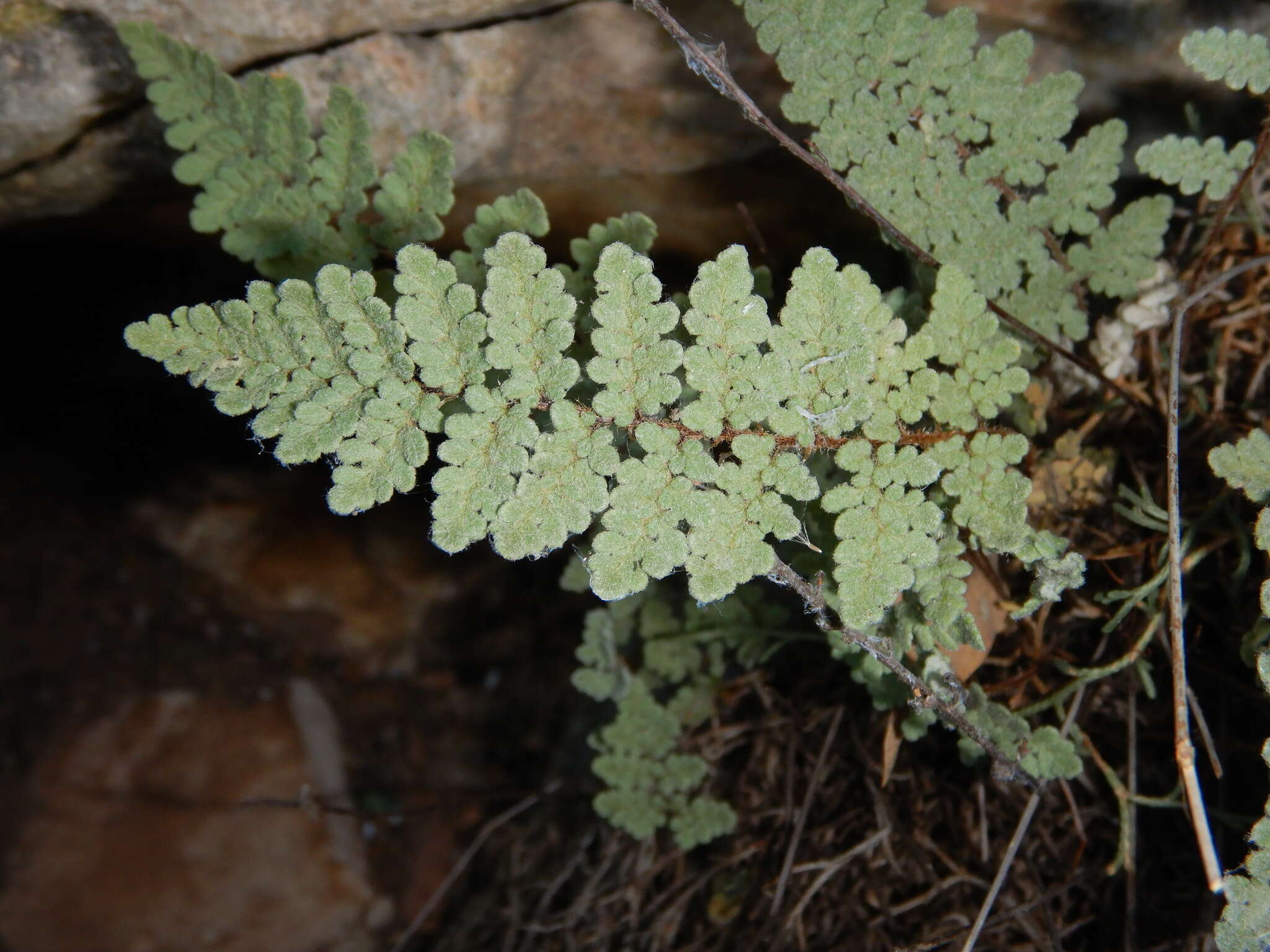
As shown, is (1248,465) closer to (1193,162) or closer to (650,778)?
(1193,162)

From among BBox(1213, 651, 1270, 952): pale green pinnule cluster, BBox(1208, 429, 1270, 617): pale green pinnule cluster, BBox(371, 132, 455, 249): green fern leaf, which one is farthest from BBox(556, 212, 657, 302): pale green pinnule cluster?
BBox(1213, 651, 1270, 952): pale green pinnule cluster

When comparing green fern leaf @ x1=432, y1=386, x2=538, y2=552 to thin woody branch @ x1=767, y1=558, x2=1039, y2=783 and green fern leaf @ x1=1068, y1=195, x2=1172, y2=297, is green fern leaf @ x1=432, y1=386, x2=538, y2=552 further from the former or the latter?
green fern leaf @ x1=1068, y1=195, x2=1172, y2=297

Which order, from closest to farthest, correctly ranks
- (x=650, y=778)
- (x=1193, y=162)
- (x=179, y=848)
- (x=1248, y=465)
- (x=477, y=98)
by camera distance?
(x=1248, y=465) → (x=1193, y=162) → (x=477, y=98) → (x=650, y=778) → (x=179, y=848)

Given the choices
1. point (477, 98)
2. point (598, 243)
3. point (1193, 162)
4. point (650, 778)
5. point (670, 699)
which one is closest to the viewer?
point (1193, 162)

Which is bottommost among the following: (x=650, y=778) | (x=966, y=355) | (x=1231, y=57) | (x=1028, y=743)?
(x=650, y=778)

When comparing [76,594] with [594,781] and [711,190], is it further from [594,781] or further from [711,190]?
[711,190]

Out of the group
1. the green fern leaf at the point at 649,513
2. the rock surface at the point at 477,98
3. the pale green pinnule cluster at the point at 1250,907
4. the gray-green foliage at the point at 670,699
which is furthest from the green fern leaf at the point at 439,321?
the pale green pinnule cluster at the point at 1250,907

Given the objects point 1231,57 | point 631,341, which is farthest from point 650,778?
point 1231,57
